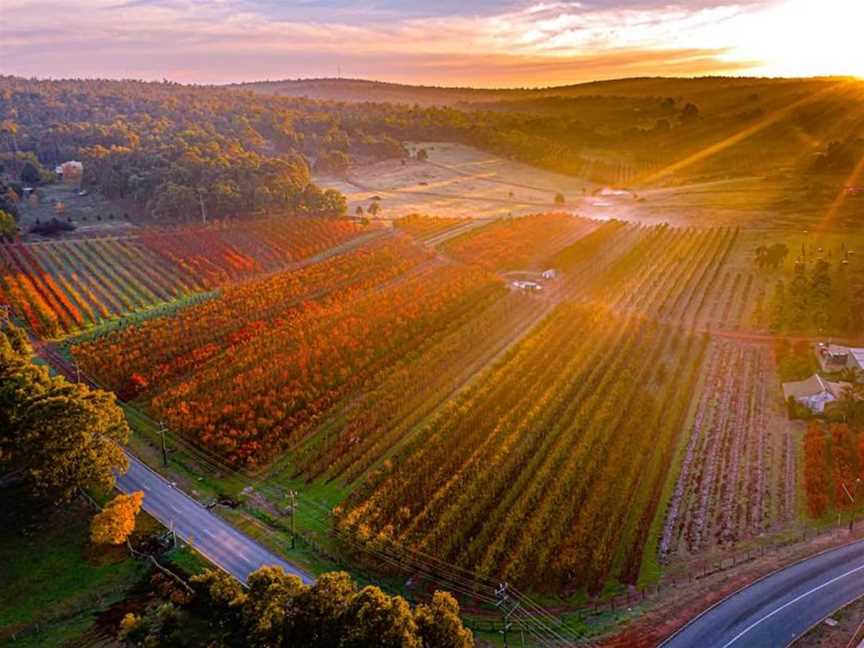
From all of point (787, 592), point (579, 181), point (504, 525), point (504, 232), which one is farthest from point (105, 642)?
point (579, 181)

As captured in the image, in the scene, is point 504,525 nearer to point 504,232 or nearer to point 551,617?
point 551,617

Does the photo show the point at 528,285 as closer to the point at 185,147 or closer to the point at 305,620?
the point at 305,620

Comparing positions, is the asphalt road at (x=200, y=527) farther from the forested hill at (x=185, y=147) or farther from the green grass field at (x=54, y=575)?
the forested hill at (x=185, y=147)

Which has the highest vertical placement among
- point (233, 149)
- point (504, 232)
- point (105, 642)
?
point (233, 149)

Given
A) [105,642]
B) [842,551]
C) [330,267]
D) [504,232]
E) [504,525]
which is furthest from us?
[504,232]

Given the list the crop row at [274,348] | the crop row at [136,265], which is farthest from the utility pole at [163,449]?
the crop row at [136,265]

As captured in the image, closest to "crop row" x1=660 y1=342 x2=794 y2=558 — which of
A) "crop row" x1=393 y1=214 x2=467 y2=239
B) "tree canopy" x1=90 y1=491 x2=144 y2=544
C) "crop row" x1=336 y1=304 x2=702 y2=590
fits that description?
"crop row" x1=336 y1=304 x2=702 y2=590

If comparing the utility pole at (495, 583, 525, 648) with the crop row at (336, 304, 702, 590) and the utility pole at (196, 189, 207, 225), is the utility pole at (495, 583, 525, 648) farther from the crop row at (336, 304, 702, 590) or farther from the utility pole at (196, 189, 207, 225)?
the utility pole at (196, 189, 207, 225)
